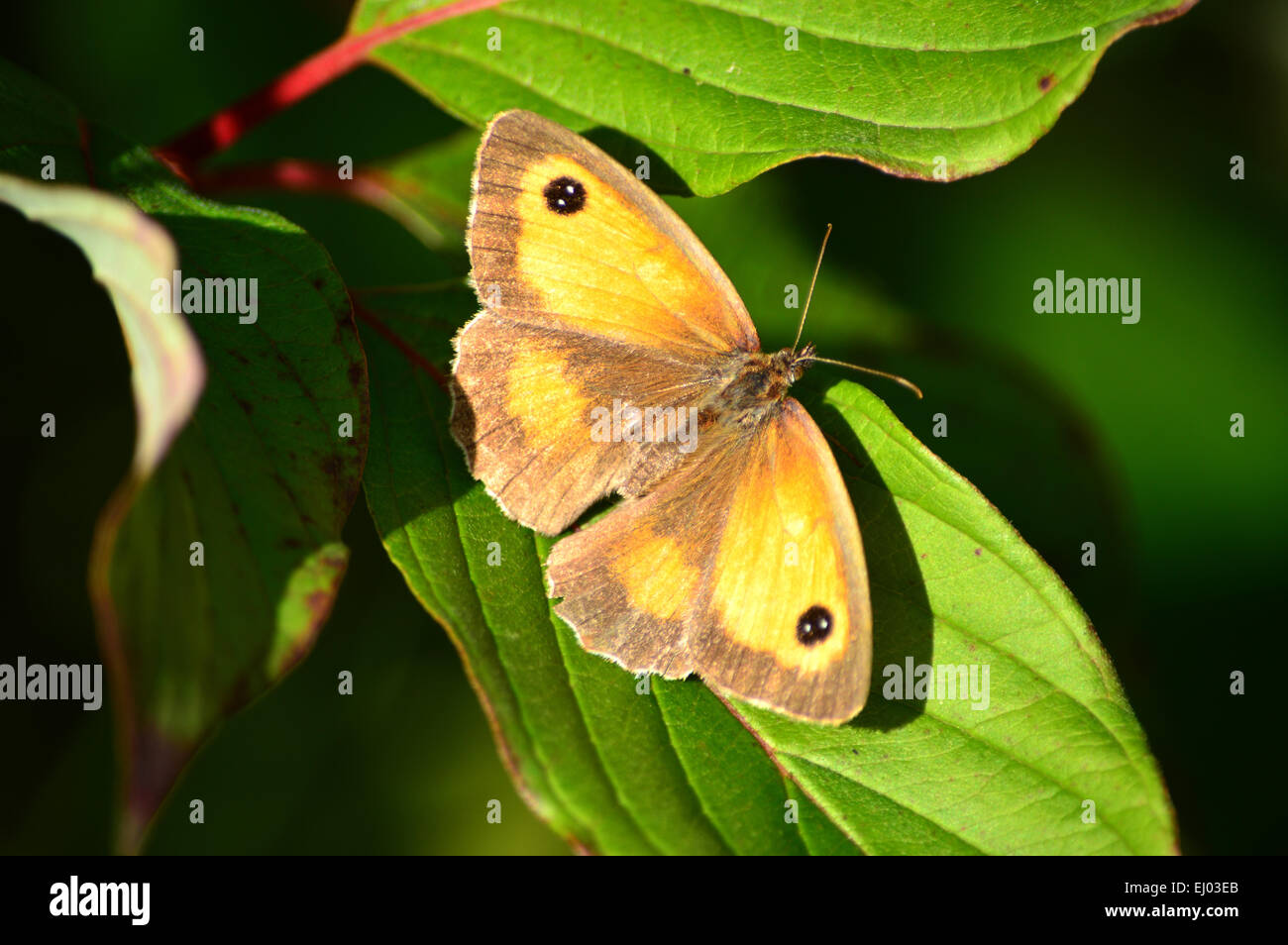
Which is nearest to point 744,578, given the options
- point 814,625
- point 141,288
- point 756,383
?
point 814,625

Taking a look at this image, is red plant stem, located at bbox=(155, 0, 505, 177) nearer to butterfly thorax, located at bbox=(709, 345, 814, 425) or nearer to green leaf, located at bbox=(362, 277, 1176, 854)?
green leaf, located at bbox=(362, 277, 1176, 854)

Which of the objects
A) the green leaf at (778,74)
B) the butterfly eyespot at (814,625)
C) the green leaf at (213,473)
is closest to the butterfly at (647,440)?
the butterfly eyespot at (814,625)

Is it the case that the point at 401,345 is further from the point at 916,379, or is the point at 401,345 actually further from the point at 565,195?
the point at 916,379

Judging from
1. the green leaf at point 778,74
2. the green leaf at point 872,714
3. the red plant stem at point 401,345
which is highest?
the green leaf at point 778,74

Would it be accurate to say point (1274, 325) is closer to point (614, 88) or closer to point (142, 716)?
point (614, 88)

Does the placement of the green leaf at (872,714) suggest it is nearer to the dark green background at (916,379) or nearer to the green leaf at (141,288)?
the green leaf at (141,288)
